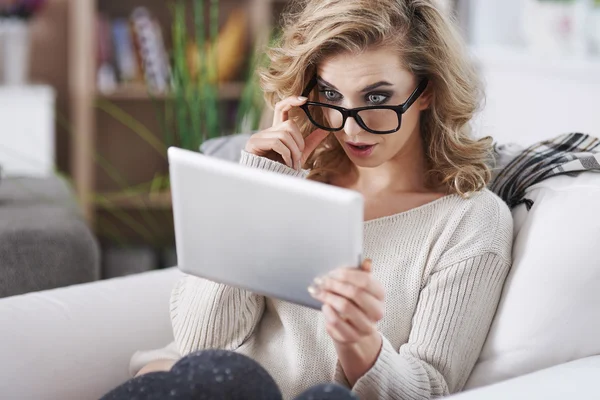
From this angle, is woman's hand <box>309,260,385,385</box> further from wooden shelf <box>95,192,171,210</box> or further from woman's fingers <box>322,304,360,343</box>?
wooden shelf <box>95,192,171,210</box>

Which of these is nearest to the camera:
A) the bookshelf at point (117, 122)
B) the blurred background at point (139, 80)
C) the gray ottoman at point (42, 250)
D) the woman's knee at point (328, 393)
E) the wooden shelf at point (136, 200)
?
the woman's knee at point (328, 393)

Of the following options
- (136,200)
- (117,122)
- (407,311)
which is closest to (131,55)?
(117,122)

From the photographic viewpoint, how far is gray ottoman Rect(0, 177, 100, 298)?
1.75m

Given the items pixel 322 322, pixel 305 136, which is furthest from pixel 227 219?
pixel 305 136

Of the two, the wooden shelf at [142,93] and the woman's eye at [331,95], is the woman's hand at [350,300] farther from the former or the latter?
the wooden shelf at [142,93]

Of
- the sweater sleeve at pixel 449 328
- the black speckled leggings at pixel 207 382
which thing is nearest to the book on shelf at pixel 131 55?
the sweater sleeve at pixel 449 328

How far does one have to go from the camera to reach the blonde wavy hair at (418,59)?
4.27 feet

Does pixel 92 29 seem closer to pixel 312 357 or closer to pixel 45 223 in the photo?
pixel 45 223

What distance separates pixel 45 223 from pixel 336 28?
861 mm

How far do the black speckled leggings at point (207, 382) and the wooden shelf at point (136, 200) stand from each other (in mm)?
2577

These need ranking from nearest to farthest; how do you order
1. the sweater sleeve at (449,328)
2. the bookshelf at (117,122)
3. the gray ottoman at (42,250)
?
the sweater sleeve at (449,328)
the gray ottoman at (42,250)
the bookshelf at (117,122)

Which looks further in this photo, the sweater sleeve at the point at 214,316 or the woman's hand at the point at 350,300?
the sweater sleeve at the point at 214,316

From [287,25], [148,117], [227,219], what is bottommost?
[148,117]

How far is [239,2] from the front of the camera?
12.3ft
